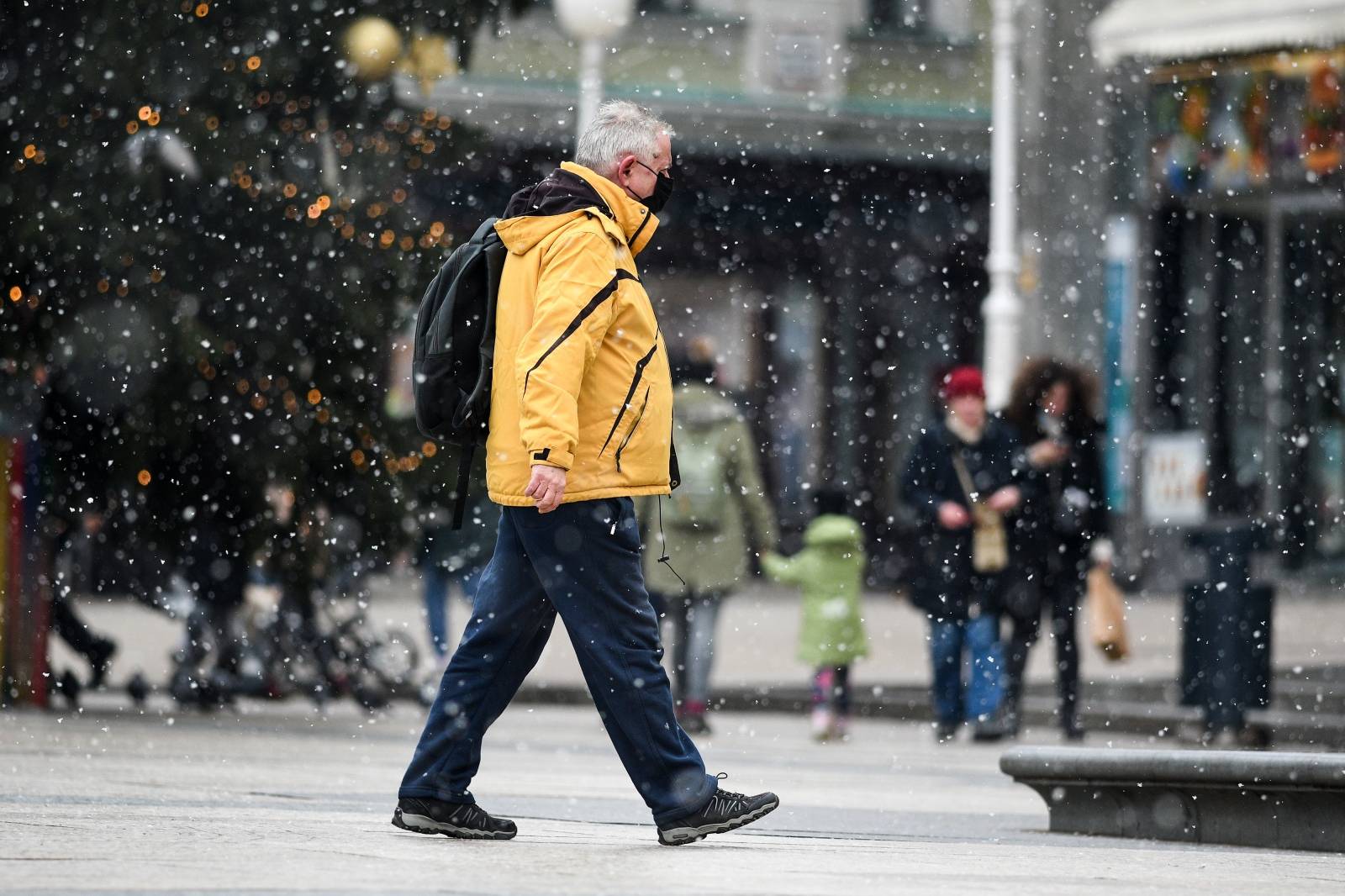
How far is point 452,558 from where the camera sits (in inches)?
483

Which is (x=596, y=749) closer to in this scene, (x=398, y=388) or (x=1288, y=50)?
(x=398, y=388)

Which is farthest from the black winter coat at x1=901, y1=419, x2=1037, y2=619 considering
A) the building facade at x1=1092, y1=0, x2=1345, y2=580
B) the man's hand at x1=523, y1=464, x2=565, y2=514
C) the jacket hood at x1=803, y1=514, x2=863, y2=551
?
the building facade at x1=1092, y1=0, x2=1345, y2=580

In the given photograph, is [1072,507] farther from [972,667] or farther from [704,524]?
[704,524]

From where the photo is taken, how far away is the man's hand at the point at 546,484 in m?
5.29

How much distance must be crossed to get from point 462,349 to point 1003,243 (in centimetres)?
1248

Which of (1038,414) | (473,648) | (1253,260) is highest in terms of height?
(1253,260)

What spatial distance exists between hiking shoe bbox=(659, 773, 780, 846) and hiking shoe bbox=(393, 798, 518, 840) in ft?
1.42

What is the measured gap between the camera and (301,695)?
12.1 m

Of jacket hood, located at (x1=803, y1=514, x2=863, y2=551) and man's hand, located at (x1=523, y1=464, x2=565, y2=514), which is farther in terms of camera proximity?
jacket hood, located at (x1=803, y1=514, x2=863, y2=551)

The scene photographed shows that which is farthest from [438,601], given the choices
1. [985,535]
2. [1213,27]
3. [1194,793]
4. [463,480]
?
[1213,27]

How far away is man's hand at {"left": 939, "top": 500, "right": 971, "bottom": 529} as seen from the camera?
37.2ft

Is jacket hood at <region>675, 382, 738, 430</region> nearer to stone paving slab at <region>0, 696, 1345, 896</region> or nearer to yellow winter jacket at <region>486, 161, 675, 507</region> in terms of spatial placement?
stone paving slab at <region>0, 696, 1345, 896</region>

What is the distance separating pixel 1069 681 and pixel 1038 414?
1.44 m

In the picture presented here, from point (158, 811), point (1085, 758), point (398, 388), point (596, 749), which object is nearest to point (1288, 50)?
point (398, 388)
